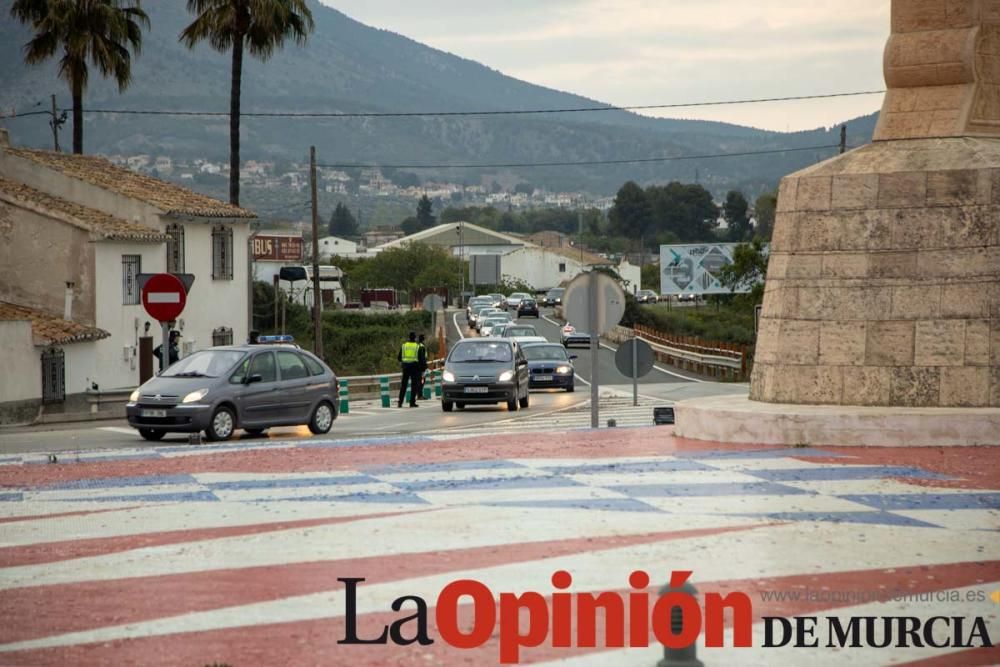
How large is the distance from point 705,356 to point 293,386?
120ft

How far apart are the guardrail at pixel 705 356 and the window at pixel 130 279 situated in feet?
64.1

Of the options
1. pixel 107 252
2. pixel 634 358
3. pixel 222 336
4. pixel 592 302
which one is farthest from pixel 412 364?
pixel 592 302

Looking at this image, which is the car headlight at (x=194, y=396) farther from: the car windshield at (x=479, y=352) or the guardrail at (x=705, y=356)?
the guardrail at (x=705, y=356)

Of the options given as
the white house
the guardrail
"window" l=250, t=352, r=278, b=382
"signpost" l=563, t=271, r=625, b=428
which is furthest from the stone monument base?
the guardrail

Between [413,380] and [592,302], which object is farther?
[413,380]

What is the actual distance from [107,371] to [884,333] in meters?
31.5

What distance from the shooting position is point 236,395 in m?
23.4

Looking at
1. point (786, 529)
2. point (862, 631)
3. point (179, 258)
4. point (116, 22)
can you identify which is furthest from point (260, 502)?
point (116, 22)

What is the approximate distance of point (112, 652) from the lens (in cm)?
790

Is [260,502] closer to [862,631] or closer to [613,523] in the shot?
[613,523]

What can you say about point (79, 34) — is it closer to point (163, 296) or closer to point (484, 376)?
point (484, 376)

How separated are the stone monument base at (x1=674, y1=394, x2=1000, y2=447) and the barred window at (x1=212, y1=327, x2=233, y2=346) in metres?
37.3

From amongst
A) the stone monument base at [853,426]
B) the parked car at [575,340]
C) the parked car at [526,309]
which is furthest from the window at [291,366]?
the parked car at [526,309]

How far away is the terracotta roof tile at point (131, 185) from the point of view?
50.1 m
